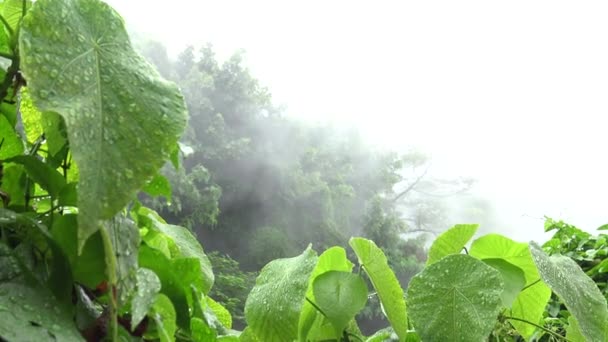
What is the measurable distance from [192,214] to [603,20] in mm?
5640

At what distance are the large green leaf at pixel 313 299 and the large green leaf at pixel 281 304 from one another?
0.04 ft

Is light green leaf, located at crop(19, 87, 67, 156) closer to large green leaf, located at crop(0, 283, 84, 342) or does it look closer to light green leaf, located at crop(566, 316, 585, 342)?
large green leaf, located at crop(0, 283, 84, 342)

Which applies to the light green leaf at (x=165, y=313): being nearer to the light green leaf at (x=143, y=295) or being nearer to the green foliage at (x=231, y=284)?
the light green leaf at (x=143, y=295)

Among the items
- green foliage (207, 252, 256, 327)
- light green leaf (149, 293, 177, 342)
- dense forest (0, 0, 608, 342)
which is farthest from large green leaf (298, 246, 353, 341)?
green foliage (207, 252, 256, 327)

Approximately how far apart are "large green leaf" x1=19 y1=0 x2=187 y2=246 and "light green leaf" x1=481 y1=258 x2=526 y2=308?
19 cm

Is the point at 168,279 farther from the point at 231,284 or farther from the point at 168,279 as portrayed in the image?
the point at 231,284

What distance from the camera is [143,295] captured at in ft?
0.45

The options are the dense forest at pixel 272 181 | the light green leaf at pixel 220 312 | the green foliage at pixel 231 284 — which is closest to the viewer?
the light green leaf at pixel 220 312

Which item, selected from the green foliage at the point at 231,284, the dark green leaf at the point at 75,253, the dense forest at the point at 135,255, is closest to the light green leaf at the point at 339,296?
the dense forest at the point at 135,255

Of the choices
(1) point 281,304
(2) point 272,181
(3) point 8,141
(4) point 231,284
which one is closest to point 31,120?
(3) point 8,141

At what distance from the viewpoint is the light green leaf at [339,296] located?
0.84 feet

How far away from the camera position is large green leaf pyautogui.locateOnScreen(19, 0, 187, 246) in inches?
4.7

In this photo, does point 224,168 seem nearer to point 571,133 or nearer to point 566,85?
point 571,133

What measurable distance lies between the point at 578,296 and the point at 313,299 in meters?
0.12
